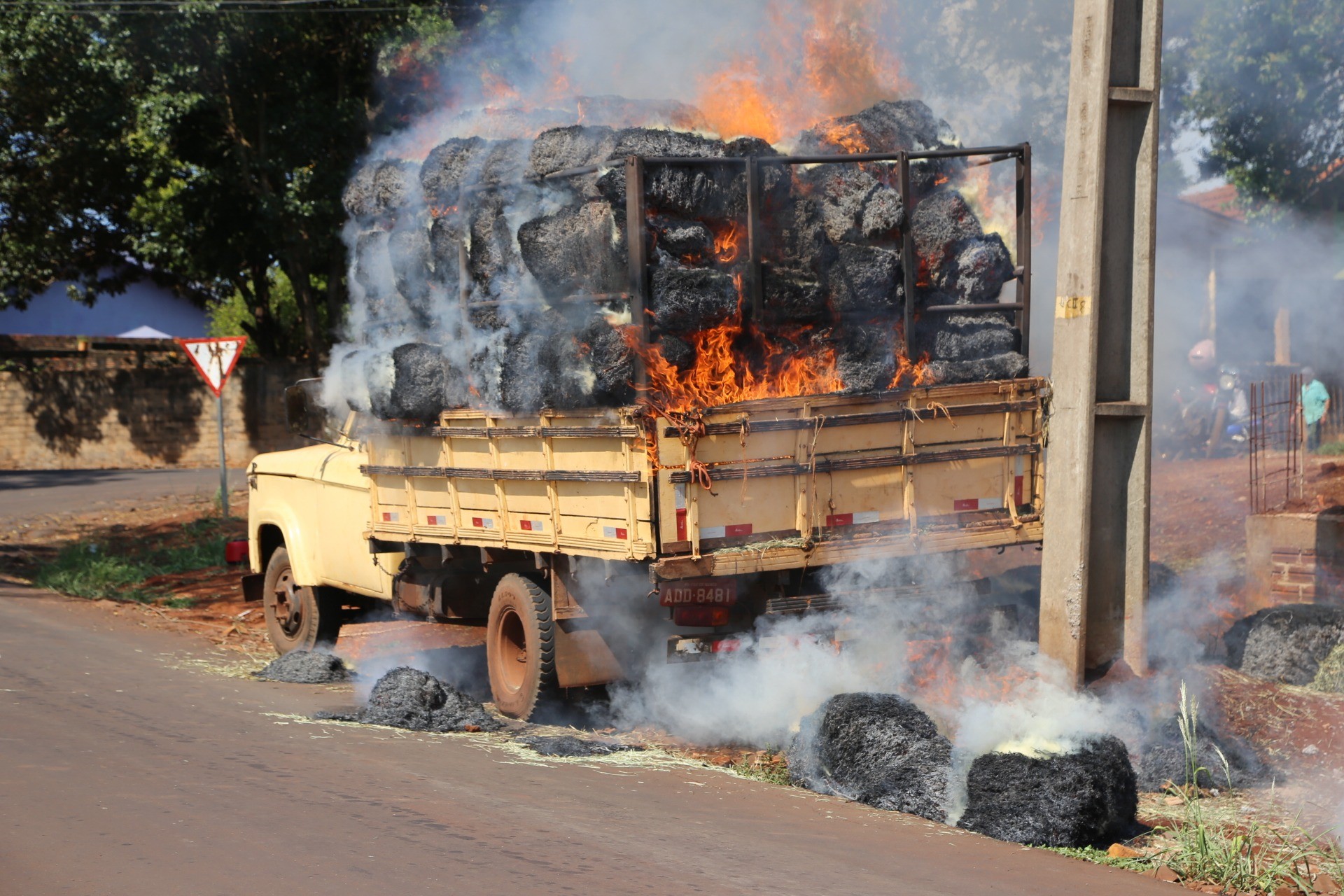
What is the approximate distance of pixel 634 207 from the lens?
6.98 m

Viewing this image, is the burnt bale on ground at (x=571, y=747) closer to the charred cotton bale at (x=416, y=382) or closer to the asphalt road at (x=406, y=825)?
the asphalt road at (x=406, y=825)

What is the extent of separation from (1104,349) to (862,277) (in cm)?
140

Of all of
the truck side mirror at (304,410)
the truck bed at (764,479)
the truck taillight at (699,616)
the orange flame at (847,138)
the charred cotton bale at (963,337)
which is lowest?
the truck taillight at (699,616)

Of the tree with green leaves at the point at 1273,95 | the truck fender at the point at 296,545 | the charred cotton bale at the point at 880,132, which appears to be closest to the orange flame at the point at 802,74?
the charred cotton bale at the point at 880,132

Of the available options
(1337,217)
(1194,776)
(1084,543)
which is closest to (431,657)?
(1084,543)

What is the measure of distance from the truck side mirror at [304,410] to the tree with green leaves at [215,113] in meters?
7.91

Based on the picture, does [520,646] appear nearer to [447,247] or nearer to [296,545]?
[447,247]

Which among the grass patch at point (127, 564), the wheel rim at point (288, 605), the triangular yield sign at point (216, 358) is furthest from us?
the triangular yield sign at point (216, 358)

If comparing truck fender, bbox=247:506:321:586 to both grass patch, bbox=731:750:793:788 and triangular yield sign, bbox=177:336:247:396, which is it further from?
triangular yield sign, bbox=177:336:247:396

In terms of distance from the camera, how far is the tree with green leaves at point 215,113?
1741 cm

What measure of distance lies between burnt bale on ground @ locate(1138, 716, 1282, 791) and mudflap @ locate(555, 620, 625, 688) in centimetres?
291

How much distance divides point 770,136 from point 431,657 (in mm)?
4896

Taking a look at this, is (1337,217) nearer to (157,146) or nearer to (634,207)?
(634,207)

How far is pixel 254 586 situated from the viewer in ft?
36.1
